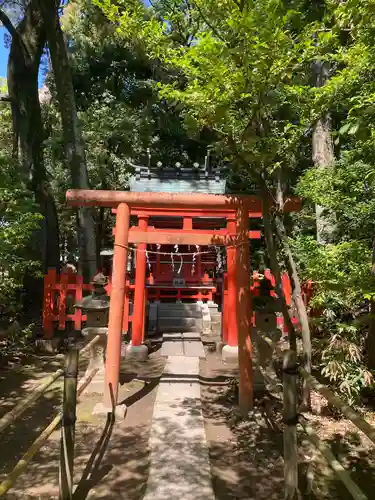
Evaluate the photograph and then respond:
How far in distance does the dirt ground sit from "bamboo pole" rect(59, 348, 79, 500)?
46 cm

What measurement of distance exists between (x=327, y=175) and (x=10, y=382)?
5.79 metres

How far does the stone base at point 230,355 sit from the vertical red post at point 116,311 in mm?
3383

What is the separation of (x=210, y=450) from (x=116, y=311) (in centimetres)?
195

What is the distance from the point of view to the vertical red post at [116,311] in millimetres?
5047

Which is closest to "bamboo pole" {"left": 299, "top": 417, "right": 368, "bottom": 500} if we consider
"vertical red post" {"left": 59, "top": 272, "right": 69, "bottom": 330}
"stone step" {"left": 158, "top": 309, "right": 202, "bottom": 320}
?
"vertical red post" {"left": 59, "top": 272, "right": 69, "bottom": 330}

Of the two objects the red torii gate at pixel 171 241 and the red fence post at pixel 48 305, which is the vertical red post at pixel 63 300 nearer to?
the red fence post at pixel 48 305

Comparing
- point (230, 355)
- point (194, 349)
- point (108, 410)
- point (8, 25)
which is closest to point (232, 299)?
point (230, 355)

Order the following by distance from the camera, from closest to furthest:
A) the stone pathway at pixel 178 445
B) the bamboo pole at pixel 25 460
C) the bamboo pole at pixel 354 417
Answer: the bamboo pole at pixel 354 417
the bamboo pole at pixel 25 460
the stone pathway at pixel 178 445

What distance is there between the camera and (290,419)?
2689mm

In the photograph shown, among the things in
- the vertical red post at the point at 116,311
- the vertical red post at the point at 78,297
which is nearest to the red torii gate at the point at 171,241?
the vertical red post at the point at 116,311

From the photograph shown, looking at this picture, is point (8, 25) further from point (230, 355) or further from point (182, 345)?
point (230, 355)

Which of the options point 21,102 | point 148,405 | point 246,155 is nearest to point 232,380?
point 148,405

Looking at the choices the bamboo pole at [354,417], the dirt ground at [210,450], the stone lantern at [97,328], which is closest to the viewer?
the bamboo pole at [354,417]

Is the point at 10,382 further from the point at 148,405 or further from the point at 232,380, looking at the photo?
the point at 232,380
